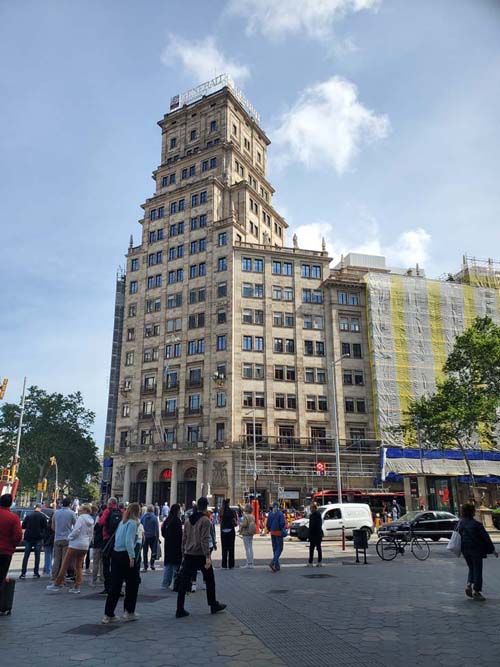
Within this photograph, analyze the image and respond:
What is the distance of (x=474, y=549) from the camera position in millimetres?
10641

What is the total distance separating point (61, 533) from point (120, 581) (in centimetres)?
530

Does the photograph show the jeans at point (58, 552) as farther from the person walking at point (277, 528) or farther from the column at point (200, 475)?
the column at point (200, 475)

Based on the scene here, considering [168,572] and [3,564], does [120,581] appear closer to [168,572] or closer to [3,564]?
[3,564]

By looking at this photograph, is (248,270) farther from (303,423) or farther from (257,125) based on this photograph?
(257,125)

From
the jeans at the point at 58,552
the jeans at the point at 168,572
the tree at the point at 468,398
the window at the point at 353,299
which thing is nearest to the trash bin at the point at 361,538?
the jeans at the point at 168,572

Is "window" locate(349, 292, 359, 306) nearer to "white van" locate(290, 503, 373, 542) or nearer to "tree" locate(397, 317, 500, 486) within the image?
"tree" locate(397, 317, 500, 486)

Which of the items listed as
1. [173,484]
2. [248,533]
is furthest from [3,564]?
[173,484]

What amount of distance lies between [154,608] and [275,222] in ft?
212

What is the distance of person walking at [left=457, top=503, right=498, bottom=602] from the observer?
10.4 metres

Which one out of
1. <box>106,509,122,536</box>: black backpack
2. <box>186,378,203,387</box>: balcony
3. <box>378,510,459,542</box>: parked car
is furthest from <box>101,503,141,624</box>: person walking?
<box>186,378,203,387</box>: balcony

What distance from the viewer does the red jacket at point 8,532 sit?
352 inches

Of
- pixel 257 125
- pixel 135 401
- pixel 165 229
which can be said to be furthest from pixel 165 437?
pixel 257 125

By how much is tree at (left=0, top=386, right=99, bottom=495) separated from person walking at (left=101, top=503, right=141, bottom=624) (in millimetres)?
66832

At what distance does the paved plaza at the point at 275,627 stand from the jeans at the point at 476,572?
33 centimetres
